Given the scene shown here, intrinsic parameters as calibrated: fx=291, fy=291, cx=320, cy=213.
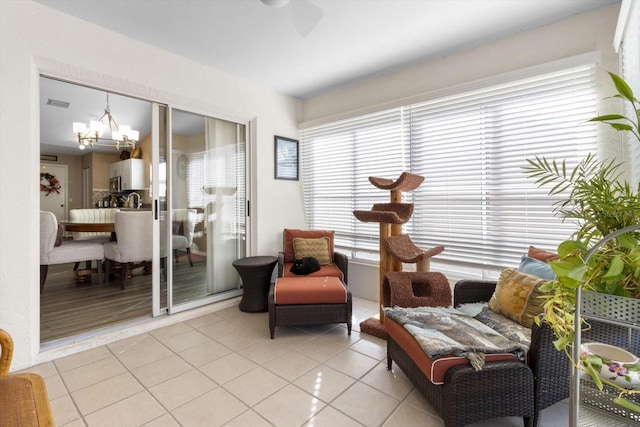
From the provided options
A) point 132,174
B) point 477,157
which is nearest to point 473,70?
point 477,157

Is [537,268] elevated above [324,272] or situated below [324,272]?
above

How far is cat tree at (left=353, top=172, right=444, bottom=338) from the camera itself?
8.28 feet

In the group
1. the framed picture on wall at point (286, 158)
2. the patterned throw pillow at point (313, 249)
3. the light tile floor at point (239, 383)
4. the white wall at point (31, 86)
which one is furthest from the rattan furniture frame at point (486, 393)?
the framed picture on wall at point (286, 158)

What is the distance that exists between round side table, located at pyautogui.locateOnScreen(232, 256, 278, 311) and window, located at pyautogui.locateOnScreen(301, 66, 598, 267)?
124 cm

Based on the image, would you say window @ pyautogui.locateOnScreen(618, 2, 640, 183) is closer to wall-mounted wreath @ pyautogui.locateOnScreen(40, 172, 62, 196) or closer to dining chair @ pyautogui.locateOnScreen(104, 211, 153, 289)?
dining chair @ pyautogui.locateOnScreen(104, 211, 153, 289)

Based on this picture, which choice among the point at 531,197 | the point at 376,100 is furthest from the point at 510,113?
the point at 376,100

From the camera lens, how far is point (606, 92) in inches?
88.3

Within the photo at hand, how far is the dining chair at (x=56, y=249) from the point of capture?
3.33 m

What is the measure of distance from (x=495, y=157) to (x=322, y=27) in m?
1.98

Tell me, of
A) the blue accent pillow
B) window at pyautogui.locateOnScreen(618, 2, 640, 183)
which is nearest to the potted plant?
the blue accent pillow

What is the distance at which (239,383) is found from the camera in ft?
6.52

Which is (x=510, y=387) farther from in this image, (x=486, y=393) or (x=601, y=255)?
(x=601, y=255)

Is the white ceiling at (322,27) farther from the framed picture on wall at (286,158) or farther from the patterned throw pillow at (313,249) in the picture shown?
the patterned throw pillow at (313,249)

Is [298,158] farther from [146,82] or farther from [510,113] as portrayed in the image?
[510,113]
